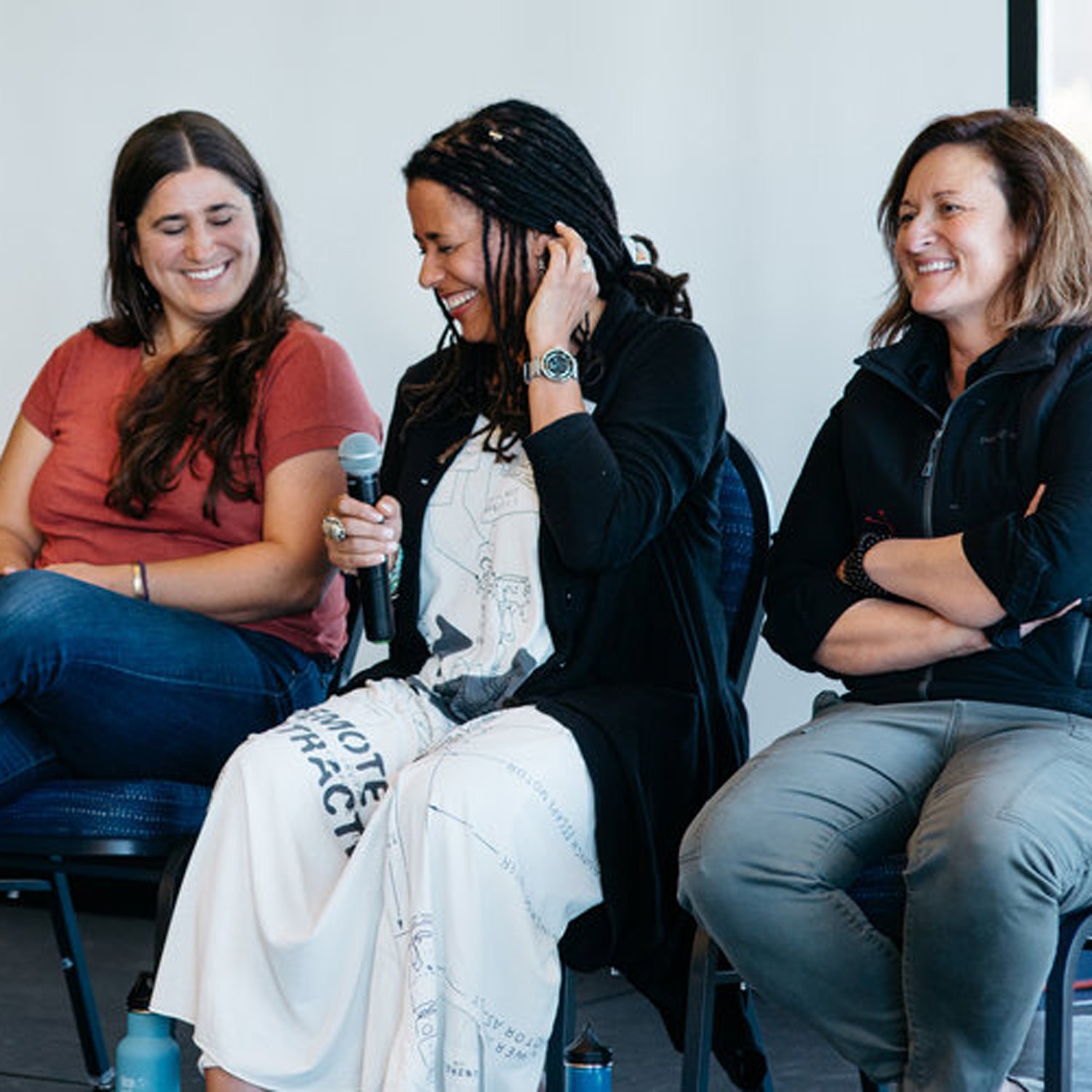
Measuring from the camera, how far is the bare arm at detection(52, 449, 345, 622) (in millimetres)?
2330

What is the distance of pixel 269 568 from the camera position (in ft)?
7.66

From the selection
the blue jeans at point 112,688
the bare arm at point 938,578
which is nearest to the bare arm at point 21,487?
the blue jeans at point 112,688

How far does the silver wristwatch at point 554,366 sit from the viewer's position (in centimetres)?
208

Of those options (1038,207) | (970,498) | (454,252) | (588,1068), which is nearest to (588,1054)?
(588,1068)

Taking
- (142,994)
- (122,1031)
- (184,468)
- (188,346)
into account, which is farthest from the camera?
(122,1031)

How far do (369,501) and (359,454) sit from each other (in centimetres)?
8

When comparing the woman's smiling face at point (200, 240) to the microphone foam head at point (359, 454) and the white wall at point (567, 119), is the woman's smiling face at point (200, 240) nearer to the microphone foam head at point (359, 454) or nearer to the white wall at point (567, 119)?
the microphone foam head at point (359, 454)

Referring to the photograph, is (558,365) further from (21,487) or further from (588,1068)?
(21,487)

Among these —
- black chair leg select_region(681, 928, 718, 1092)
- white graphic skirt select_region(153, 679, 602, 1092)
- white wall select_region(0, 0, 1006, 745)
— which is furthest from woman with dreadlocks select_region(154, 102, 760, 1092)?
white wall select_region(0, 0, 1006, 745)

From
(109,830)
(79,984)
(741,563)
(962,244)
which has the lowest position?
(79,984)

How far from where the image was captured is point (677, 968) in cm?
200

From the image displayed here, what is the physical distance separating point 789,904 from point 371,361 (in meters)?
1.97

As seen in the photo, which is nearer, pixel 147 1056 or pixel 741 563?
pixel 147 1056

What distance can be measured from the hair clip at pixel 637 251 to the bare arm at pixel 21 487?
0.95 metres
